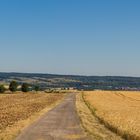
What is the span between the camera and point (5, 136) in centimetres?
2822

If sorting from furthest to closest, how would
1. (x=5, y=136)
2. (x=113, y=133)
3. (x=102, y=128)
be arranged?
(x=102, y=128), (x=113, y=133), (x=5, y=136)

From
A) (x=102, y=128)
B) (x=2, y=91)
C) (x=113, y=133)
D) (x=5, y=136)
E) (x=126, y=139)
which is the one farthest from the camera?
(x=2, y=91)

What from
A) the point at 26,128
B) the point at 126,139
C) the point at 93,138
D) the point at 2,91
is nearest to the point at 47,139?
the point at 93,138

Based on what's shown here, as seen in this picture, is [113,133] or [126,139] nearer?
[126,139]

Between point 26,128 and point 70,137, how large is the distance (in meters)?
6.78

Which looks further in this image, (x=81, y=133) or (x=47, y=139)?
(x=81, y=133)

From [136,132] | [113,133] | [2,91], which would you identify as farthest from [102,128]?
[2,91]

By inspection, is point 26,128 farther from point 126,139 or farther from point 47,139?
point 126,139

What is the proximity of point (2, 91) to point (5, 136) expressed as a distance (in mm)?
156710

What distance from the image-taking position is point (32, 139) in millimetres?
26578

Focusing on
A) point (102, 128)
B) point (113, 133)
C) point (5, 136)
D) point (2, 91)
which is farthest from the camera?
point (2, 91)

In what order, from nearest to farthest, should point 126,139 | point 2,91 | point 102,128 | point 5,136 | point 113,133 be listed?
point 126,139
point 5,136
point 113,133
point 102,128
point 2,91

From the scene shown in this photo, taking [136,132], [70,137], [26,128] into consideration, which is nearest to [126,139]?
[136,132]

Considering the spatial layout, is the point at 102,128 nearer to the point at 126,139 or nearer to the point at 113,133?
the point at 113,133
